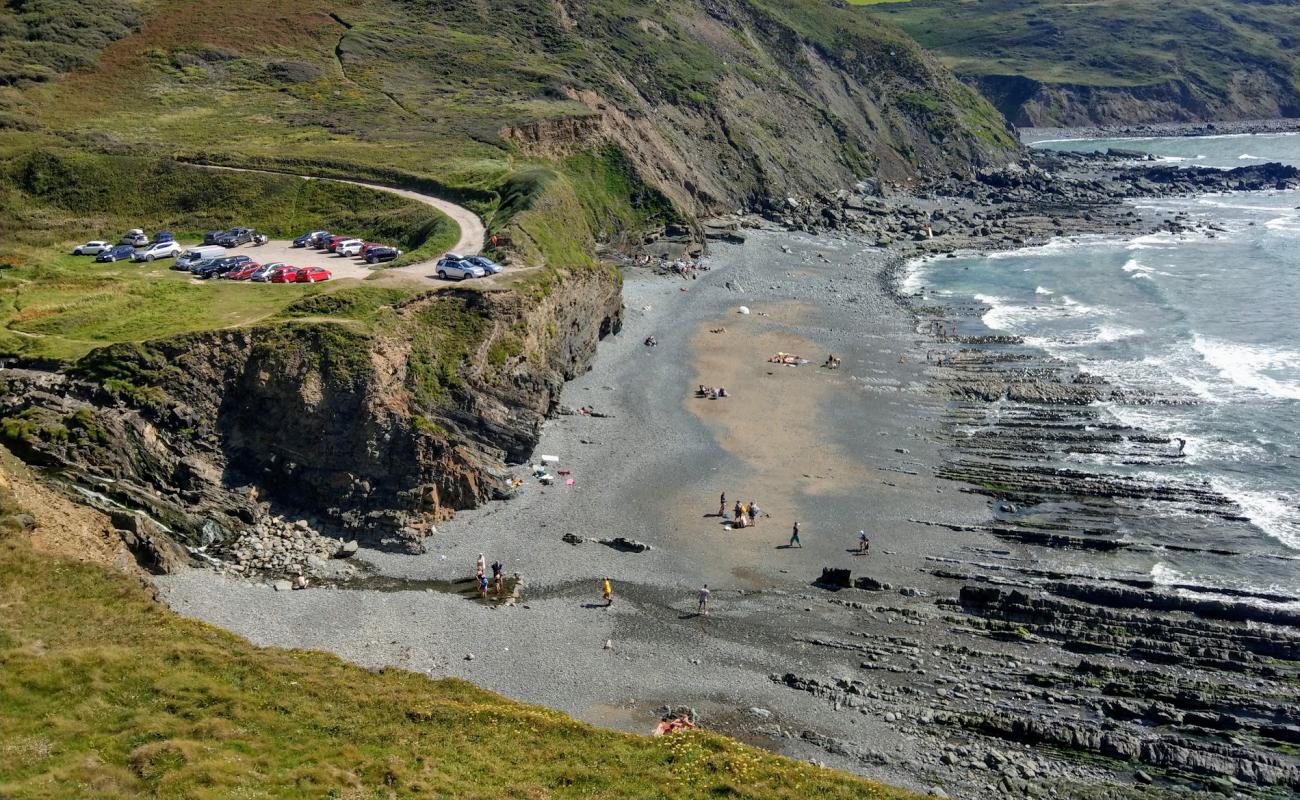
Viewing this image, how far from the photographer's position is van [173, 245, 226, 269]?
212 ft

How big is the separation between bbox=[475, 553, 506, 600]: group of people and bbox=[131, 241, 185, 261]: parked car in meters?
38.4

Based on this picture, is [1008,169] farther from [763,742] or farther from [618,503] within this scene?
[763,742]

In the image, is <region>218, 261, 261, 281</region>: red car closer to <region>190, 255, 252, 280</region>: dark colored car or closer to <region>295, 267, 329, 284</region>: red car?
<region>190, 255, 252, 280</region>: dark colored car

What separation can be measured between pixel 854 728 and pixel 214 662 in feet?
77.5

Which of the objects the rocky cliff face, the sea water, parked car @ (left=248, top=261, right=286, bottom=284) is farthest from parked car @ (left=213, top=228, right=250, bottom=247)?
the sea water

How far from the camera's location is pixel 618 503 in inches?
2110

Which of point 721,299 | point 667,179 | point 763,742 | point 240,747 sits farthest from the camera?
point 667,179

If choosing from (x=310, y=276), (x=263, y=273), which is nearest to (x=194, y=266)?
(x=263, y=273)

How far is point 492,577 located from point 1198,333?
67626mm

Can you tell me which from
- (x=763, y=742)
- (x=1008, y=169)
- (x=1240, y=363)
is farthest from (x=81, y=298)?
(x=1008, y=169)

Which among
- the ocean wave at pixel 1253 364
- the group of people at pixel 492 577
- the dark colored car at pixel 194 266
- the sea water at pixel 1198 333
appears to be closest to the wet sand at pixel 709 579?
the group of people at pixel 492 577

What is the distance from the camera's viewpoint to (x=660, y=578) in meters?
46.8

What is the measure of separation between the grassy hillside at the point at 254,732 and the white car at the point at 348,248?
3737 centimetres

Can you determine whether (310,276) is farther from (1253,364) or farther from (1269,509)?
(1253,364)
